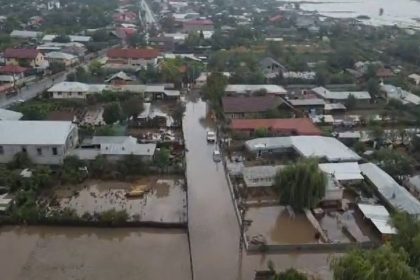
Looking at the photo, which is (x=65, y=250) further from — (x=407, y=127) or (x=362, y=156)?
(x=407, y=127)

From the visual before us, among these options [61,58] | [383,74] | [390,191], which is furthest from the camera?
[61,58]

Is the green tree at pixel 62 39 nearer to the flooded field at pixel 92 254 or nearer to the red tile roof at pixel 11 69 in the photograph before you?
the red tile roof at pixel 11 69

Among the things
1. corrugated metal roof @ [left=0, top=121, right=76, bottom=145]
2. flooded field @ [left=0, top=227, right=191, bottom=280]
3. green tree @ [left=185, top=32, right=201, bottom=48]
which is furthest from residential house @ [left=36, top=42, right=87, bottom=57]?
flooded field @ [left=0, top=227, right=191, bottom=280]

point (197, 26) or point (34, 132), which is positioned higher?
point (34, 132)

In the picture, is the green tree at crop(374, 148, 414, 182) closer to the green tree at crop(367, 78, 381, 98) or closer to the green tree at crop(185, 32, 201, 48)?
the green tree at crop(367, 78, 381, 98)

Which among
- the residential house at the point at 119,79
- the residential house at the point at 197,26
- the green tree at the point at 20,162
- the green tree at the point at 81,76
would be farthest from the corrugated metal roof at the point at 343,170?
the residential house at the point at 197,26

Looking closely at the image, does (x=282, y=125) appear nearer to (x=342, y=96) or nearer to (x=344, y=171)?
(x=344, y=171)

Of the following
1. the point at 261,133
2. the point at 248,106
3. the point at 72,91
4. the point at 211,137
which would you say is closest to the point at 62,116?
the point at 72,91

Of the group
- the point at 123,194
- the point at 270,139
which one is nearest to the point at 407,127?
the point at 270,139
